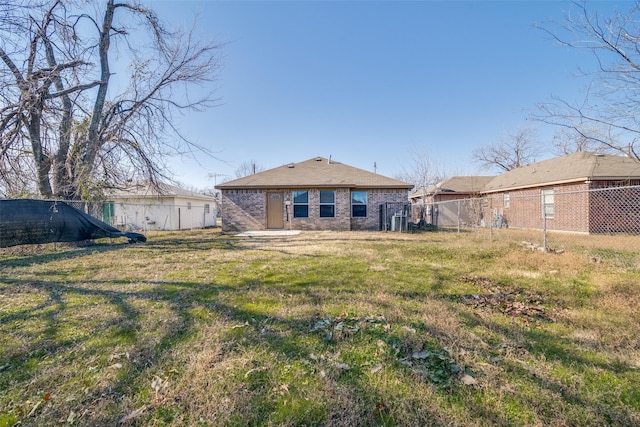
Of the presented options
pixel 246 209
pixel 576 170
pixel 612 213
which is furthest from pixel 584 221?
pixel 246 209

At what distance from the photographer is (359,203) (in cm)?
1398

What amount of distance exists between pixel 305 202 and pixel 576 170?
13.1 m

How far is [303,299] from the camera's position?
3.59m

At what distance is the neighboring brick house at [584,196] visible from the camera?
1103 cm

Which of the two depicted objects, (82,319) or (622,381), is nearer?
(622,381)

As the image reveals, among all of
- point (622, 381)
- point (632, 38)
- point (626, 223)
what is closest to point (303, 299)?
point (622, 381)

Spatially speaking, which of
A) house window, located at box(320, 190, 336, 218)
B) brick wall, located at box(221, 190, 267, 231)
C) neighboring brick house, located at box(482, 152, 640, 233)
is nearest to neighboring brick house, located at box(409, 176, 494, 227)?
neighboring brick house, located at box(482, 152, 640, 233)

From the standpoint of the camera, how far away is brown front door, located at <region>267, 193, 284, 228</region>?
46.5 feet

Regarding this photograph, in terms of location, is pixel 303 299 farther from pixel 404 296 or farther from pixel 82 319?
pixel 82 319

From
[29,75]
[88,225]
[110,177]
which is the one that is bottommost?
[88,225]

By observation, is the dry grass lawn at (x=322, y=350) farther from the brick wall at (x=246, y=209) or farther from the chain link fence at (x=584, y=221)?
the brick wall at (x=246, y=209)

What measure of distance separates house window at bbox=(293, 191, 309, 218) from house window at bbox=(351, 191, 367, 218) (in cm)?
248

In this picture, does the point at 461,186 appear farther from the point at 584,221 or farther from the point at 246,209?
the point at 246,209

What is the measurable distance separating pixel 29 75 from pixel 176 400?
32.6 ft
